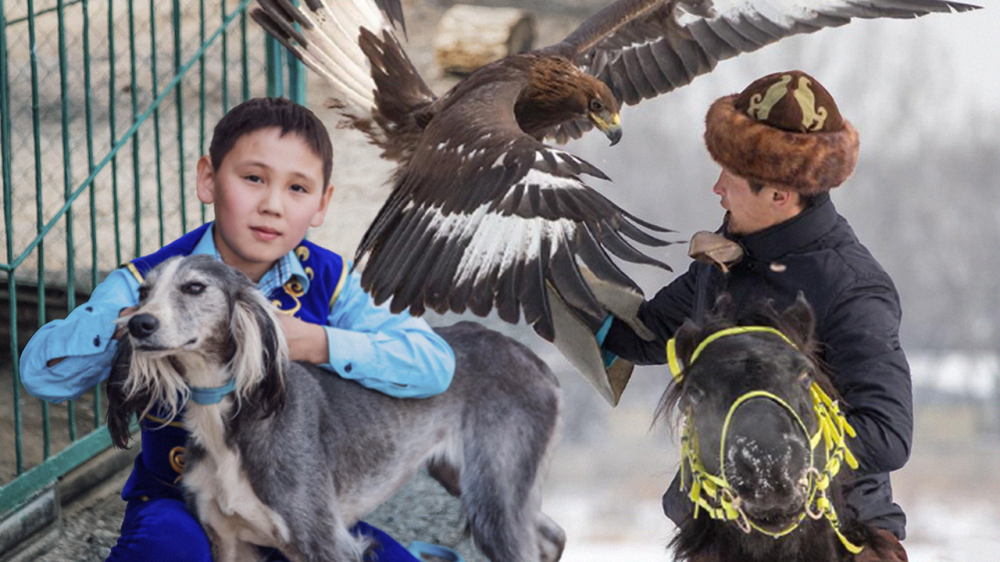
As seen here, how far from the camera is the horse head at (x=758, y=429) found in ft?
3.61

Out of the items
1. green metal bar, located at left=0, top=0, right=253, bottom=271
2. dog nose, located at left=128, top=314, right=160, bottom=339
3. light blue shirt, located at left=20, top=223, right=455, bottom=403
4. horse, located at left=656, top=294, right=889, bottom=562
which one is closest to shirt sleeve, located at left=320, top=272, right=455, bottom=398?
light blue shirt, located at left=20, top=223, right=455, bottom=403

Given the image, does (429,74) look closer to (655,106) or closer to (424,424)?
(655,106)

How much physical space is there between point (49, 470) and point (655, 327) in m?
1.30

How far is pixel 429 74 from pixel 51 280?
1.11 meters

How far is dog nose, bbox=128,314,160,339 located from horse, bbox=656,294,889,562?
55cm

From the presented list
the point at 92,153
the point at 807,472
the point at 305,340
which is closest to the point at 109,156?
the point at 92,153

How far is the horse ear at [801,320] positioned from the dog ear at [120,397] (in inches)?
28.3

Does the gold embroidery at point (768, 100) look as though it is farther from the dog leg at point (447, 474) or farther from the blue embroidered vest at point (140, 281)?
the dog leg at point (447, 474)

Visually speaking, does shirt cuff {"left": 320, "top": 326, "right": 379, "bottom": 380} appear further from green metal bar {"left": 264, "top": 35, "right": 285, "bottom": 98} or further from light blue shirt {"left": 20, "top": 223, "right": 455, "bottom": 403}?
green metal bar {"left": 264, "top": 35, "right": 285, "bottom": 98}

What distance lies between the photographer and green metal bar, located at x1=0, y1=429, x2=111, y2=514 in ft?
7.23

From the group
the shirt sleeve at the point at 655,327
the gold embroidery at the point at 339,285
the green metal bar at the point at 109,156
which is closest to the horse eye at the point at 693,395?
the shirt sleeve at the point at 655,327

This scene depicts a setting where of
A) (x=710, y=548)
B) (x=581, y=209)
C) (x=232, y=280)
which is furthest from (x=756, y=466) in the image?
(x=232, y=280)

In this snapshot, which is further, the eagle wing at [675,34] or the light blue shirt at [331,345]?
the eagle wing at [675,34]

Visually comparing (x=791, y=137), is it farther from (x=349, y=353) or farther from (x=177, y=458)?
(x=177, y=458)
